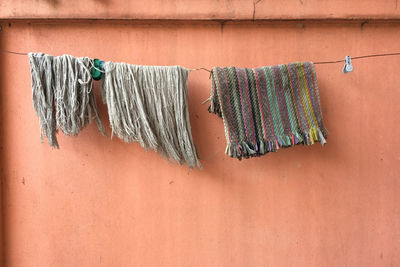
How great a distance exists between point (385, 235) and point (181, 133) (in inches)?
59.0

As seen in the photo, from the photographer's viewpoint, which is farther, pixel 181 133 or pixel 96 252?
pixel 96 252

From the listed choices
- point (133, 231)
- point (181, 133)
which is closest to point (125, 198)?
point (133, 231)

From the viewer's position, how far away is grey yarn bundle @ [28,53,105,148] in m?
1.29

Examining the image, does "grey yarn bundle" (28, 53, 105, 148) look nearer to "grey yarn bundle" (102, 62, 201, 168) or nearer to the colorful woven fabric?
"grey yarn bundle" (102, 62, 201, 168)

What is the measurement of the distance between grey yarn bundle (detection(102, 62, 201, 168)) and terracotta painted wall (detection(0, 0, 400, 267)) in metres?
0.16

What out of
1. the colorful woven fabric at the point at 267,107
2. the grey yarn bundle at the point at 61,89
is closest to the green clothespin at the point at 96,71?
the grey yarn bundle at the point at 61,89

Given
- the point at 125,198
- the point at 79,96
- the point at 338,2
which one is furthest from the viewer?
the point at 125,198

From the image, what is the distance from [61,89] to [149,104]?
46 cm

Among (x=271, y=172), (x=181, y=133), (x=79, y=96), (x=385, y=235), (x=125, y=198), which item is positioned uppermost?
(x=79, y=96)

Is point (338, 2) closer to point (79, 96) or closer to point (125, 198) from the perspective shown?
point (79, 96)

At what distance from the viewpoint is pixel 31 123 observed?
151 cm

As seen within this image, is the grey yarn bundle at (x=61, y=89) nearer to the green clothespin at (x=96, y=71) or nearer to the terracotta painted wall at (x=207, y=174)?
the green clothespin at (x=96, y=71)

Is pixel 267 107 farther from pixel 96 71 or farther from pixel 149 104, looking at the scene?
pixel 96 71

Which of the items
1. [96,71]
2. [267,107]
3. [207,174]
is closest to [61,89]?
[96,71]
